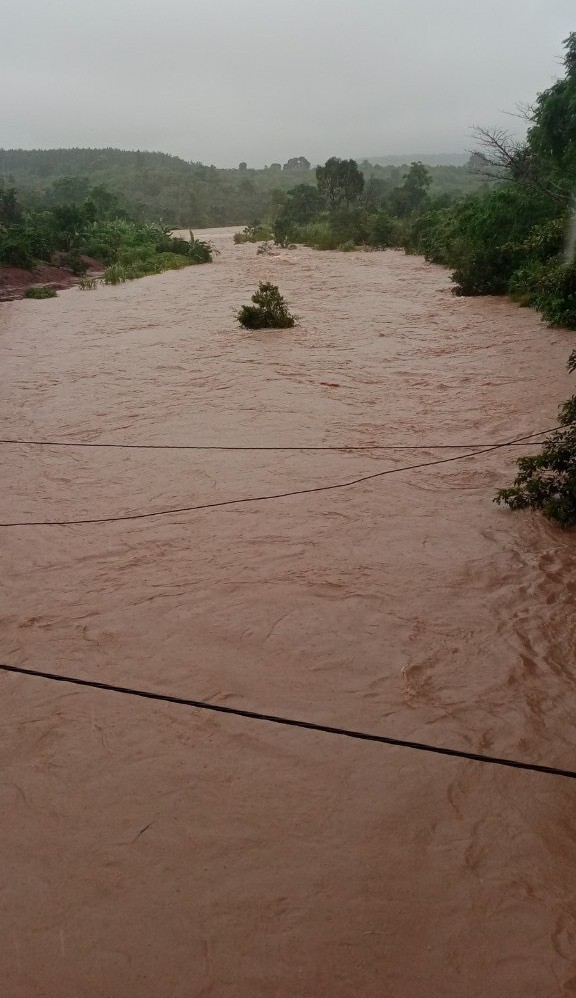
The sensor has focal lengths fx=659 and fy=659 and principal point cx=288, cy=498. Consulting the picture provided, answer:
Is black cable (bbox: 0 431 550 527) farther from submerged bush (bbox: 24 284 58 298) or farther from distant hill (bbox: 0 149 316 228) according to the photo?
distant hill (bbox: 0 149 316 228)

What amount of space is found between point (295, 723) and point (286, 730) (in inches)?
8.0

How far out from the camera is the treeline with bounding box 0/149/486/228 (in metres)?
40.7

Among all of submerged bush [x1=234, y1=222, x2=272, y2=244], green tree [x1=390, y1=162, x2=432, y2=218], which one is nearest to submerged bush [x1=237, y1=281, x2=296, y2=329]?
submerged bush [x1=234, y1=222, x2=272, y2=244]

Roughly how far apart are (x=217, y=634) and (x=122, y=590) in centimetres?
77

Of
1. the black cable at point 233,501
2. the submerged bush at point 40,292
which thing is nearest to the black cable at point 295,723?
the black cable at point 233,501

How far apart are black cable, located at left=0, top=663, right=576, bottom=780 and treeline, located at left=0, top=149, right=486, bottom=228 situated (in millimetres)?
27838

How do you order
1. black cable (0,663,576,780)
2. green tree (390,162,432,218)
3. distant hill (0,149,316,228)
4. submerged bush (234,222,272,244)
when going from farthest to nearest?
distant hill (0,149,316,228)
green tree (390,162,432,218)
submerged bush (234,222,272,244)
black cable (0,663,576,780)

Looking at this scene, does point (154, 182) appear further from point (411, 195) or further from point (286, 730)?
point (286, 730)

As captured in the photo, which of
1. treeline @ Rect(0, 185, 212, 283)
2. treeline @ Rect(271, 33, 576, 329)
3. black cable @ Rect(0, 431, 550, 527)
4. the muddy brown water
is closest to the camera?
the muddy brown water

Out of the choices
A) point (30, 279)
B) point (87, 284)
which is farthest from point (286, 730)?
point (30, 279)

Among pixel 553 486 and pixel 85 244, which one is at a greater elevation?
pixel 85 244

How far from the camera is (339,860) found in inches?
93.0

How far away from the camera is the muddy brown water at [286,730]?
82.7 inches

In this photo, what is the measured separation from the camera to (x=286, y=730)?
2.96 meters
